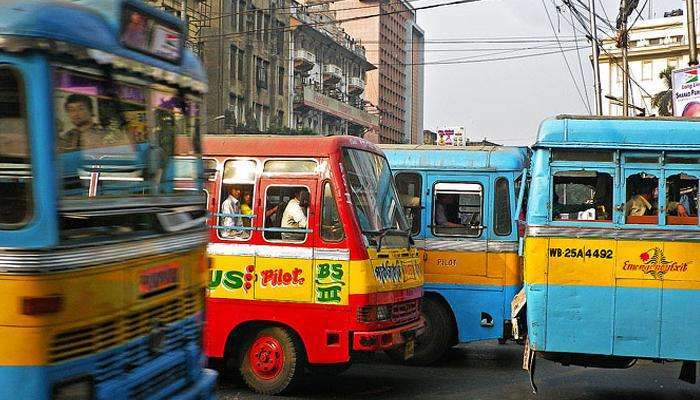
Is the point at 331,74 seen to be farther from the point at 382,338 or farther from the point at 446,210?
the point at 382,338

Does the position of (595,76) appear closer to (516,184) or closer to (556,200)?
(516,184)

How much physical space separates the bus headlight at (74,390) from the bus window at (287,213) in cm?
484

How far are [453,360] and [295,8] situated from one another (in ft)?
204

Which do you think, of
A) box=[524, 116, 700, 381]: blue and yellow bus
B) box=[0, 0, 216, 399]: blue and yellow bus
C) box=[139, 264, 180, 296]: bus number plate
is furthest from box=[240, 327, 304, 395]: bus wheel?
box=[139, 264, 180, 296]: bus number plate

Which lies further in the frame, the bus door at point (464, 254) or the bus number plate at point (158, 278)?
the bus door at point (464, 254)

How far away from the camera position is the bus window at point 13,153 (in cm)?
405

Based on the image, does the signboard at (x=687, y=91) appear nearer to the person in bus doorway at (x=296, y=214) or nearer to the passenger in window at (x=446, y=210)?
the passenger in window at (x=446, y=210)

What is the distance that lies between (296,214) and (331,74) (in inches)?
3040

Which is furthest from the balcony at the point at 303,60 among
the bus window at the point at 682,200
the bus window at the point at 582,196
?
the bus window at the point at 682,200

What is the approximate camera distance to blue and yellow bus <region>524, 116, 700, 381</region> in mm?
8281

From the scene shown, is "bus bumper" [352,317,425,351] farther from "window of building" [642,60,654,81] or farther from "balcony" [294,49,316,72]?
"window of building" [642,60,654,81]

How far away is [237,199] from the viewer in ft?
31.0

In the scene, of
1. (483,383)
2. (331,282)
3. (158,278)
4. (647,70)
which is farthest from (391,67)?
(158,278)

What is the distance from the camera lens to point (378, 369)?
1116 cm
